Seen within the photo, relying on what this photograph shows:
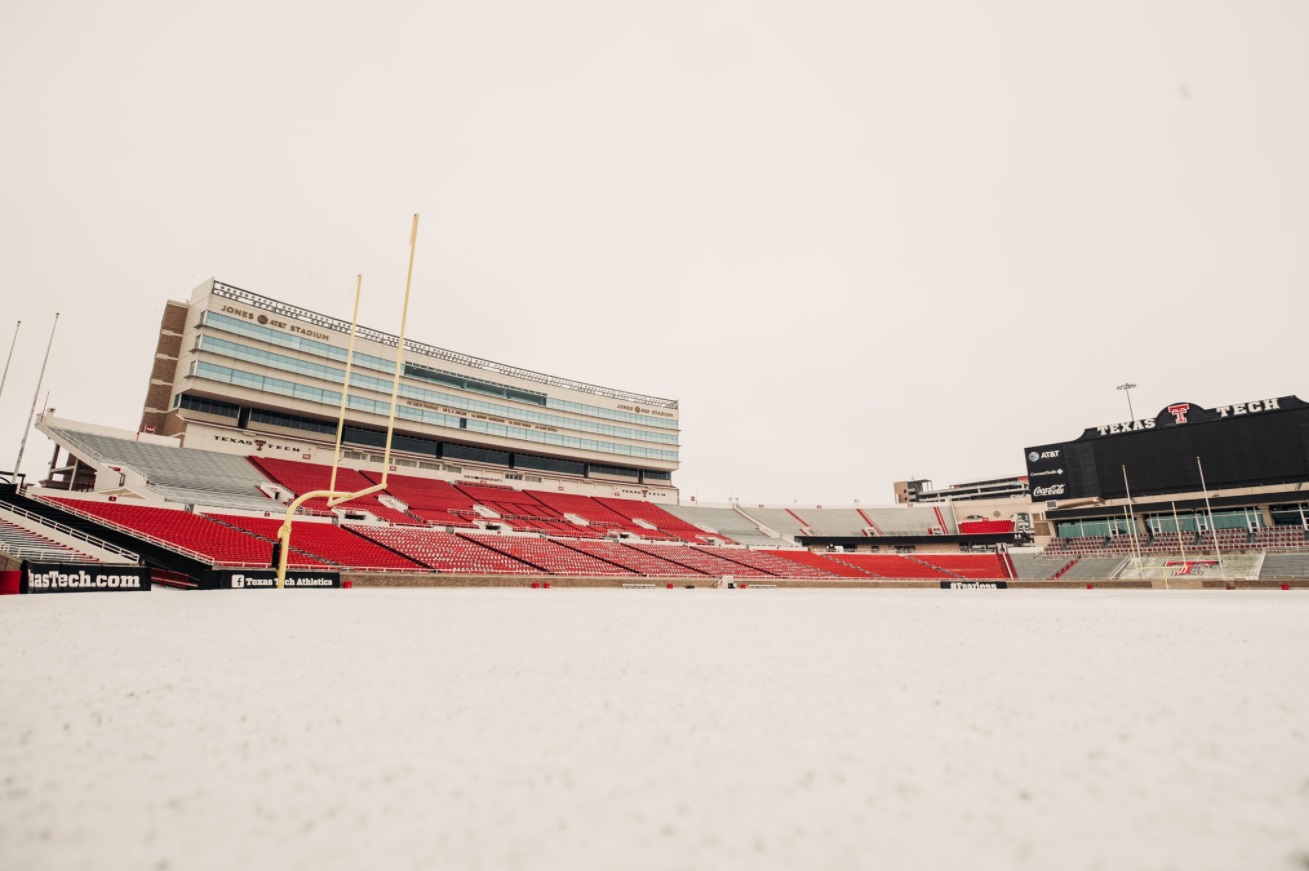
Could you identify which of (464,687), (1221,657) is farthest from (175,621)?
(1221,657)

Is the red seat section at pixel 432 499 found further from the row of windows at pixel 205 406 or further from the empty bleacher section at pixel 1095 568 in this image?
the empty bleacher section at pixel 1095 568

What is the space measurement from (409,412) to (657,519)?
2308 centimetres

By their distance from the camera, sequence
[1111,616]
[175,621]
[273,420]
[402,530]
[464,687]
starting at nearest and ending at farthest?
[464,687], [175,621], [1111,616], [402,530], [273,420]

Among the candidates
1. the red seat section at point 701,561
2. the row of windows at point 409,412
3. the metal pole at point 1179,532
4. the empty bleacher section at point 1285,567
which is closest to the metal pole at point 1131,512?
the metal pole at point 1179,532

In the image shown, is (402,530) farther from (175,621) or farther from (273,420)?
(175,621)

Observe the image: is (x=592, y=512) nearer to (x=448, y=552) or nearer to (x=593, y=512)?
(x=593, y=512)

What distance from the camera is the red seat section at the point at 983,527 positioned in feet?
185

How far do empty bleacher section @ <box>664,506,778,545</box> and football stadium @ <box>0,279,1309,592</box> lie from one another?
1.06 feet

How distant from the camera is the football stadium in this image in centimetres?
2552

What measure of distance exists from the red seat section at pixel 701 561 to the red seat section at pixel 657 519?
13.8 feet

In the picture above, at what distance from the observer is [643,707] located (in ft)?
10.0

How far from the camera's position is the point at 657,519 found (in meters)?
52.7

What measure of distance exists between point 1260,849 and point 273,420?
161 ft

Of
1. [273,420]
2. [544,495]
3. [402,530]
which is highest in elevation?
[273,420]
